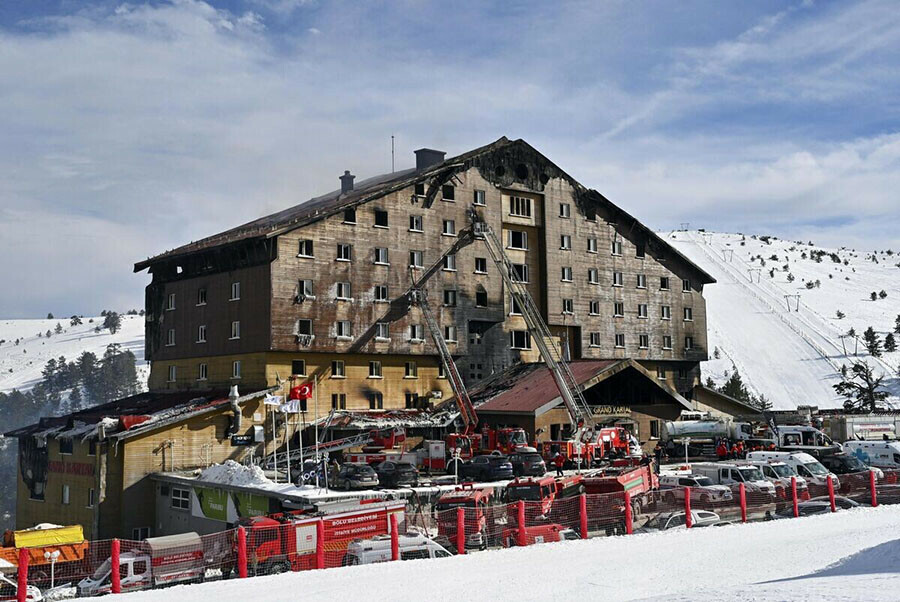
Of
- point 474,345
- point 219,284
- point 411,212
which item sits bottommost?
point 474,345

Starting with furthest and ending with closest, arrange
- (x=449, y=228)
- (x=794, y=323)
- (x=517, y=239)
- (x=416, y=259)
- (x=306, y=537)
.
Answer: (x=794, y=323)
(x=517, y=239)
(x=449, y=228)
(x=416, y=259)
(x=306, y=537)

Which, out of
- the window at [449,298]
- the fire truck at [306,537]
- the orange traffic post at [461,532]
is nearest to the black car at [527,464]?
the fire truck at [306,537]

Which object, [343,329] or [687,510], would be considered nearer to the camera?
[687,510]

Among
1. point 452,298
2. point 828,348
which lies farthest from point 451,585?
point 828,348

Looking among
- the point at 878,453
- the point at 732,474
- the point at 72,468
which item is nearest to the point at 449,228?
the point at 72,468

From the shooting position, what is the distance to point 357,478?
126 ft

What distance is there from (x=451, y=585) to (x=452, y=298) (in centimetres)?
4165

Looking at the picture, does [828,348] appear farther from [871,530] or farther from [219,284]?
[871,530]

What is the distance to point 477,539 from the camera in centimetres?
2616

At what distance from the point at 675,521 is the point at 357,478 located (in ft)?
48.7

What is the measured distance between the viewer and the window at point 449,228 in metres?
61.4

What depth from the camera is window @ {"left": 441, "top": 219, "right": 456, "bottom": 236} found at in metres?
61.4

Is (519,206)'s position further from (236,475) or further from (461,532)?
(461,532)

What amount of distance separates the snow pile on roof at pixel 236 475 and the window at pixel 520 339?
25997mm
